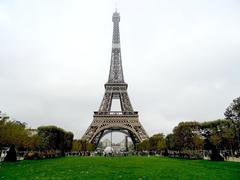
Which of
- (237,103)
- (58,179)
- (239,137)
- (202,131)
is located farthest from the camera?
(202,131)

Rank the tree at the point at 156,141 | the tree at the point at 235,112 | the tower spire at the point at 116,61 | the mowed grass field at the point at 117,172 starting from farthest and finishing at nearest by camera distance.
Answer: the tower spire at the point at 116,61 < the tree at the point at 156,141 < the tree at the point at 235,112 < the mowed grass field at the point at 117,172

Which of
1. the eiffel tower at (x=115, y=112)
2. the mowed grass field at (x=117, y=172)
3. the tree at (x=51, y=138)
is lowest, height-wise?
the mowed grass field at (x=117, y=172)

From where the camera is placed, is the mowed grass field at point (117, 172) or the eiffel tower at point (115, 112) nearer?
→ the mowed grass field at point (117, 172)

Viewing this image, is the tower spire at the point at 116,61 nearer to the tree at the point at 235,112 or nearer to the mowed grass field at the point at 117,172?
the tree at the point at 235,112

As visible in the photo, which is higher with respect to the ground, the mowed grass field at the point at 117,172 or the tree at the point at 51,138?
the tree at the point at 51,138

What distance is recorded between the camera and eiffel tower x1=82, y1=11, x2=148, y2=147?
239 ft

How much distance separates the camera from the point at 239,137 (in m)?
38.9

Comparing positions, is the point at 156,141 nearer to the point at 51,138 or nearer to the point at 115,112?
the point at 115,112

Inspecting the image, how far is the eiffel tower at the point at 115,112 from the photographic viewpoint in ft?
239

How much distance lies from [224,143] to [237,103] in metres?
21.9

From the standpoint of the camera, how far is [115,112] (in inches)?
3091

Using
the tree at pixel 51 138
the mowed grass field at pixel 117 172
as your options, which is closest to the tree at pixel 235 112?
the mowed grass field at pixel 117 172

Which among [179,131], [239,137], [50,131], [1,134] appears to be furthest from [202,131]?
[1,134]

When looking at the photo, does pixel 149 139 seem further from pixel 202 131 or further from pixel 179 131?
pixel 179 131
